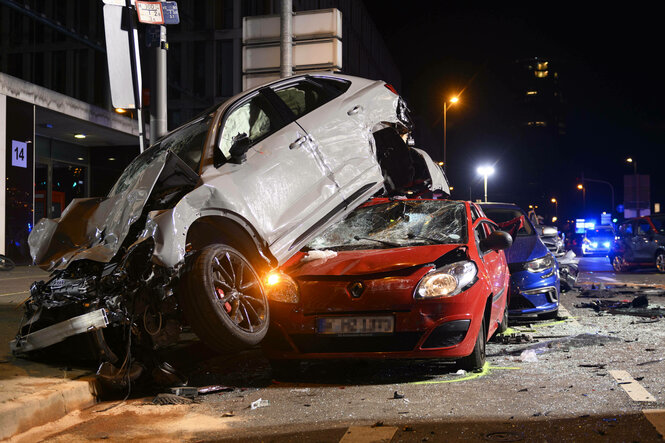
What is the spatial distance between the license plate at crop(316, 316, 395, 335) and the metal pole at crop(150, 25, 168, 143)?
4.06 metres

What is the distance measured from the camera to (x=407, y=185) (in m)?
8.15

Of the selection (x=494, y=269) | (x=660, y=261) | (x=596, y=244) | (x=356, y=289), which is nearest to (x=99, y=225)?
(x=356, y=289)

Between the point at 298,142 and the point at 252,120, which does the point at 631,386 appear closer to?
the point at 298,142

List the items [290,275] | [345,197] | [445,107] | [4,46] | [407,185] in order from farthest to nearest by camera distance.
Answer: [445,107] → [4,46] → [407,185] → [345,197] → [290,275]

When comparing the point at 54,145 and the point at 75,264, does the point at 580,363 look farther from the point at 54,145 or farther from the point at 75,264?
the point at 54,145

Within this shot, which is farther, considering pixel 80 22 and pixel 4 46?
pixel 80 22

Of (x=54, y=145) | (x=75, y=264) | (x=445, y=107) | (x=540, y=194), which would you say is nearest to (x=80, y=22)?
(x=54, y=145)

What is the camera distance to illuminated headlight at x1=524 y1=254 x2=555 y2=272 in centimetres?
878

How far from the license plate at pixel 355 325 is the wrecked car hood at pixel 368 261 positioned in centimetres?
36

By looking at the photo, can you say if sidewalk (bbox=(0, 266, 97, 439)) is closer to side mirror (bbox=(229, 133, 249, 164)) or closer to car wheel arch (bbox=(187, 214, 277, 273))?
car wheel arch (bbox=(187, 214, 277, 273))

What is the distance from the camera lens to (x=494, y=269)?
6.68 m

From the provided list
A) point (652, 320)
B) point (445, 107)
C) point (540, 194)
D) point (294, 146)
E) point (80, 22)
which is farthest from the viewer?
point (540, 194)

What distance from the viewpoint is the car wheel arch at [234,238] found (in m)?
5.54

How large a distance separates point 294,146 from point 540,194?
139m
